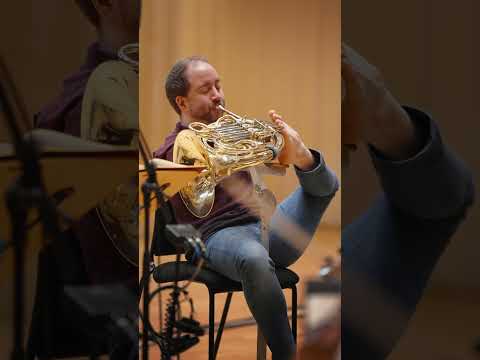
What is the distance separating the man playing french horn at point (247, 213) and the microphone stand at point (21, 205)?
28 cm

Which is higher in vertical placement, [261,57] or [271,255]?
[261,57]

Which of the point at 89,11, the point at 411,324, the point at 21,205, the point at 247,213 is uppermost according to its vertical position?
the point at 89,11

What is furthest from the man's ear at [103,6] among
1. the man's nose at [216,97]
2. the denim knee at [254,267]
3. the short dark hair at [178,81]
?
the denim knee at [254,267]

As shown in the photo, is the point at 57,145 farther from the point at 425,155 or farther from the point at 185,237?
the point at 425,155

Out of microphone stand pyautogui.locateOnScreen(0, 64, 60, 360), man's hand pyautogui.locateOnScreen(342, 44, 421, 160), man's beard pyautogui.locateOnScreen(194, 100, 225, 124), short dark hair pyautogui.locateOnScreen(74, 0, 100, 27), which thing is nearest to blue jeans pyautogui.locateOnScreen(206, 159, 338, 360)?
man's hand pyautogui.locateOnScreen(342, 44, 421, 160)

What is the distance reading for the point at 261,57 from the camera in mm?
1672

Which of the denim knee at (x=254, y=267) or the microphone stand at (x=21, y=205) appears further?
the denim knee at (x=254, y=267)

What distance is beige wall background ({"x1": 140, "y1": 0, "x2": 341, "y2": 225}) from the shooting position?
1.64m

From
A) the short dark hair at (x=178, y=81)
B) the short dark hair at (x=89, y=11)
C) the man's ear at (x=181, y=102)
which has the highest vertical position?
the short dark hair at (x=89, y=11)

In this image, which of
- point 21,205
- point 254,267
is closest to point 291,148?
point 254,267

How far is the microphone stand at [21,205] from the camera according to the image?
141 centimetres

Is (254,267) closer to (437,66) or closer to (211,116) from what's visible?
(211,116)

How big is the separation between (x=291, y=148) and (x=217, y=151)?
17 cm

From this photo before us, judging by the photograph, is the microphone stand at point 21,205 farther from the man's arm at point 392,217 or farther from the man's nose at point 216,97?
the man's arm at point 392,217
